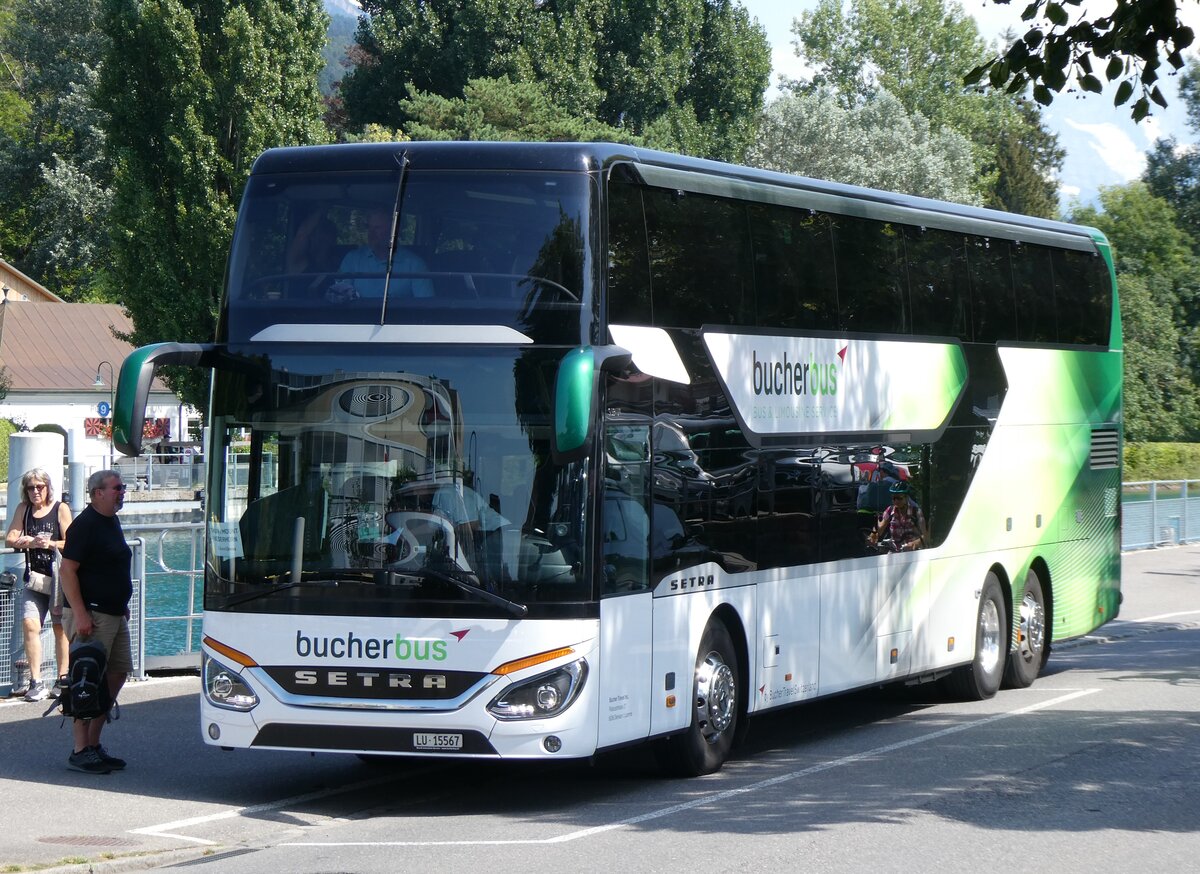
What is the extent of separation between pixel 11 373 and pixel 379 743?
73825 mm

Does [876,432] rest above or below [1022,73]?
below

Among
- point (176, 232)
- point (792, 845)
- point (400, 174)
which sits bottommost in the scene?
point (792, 845)

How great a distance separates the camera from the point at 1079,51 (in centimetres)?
1086

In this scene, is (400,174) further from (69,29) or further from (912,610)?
(69,29)

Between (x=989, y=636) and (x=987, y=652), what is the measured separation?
0.52 ft

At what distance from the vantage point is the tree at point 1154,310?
63656 mm

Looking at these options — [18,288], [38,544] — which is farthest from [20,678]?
[18,288]

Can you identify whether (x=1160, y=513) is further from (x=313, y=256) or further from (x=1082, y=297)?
(x=313, y=256)

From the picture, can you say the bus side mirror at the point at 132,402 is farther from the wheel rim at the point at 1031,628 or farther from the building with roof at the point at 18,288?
the building with roof at the point at 18,288

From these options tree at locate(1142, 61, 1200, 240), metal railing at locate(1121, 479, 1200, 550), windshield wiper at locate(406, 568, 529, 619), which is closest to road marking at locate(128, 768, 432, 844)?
windshield wiper at locate(406, 568, 529, 619)

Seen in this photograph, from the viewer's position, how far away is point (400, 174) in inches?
382

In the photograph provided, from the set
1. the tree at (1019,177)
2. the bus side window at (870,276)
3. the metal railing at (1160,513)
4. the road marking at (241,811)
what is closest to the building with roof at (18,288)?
the tree at (1019,177)

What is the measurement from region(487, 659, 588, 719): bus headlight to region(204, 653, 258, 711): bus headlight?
4.83 ft

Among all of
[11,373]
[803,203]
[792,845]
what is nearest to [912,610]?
[803,203]
